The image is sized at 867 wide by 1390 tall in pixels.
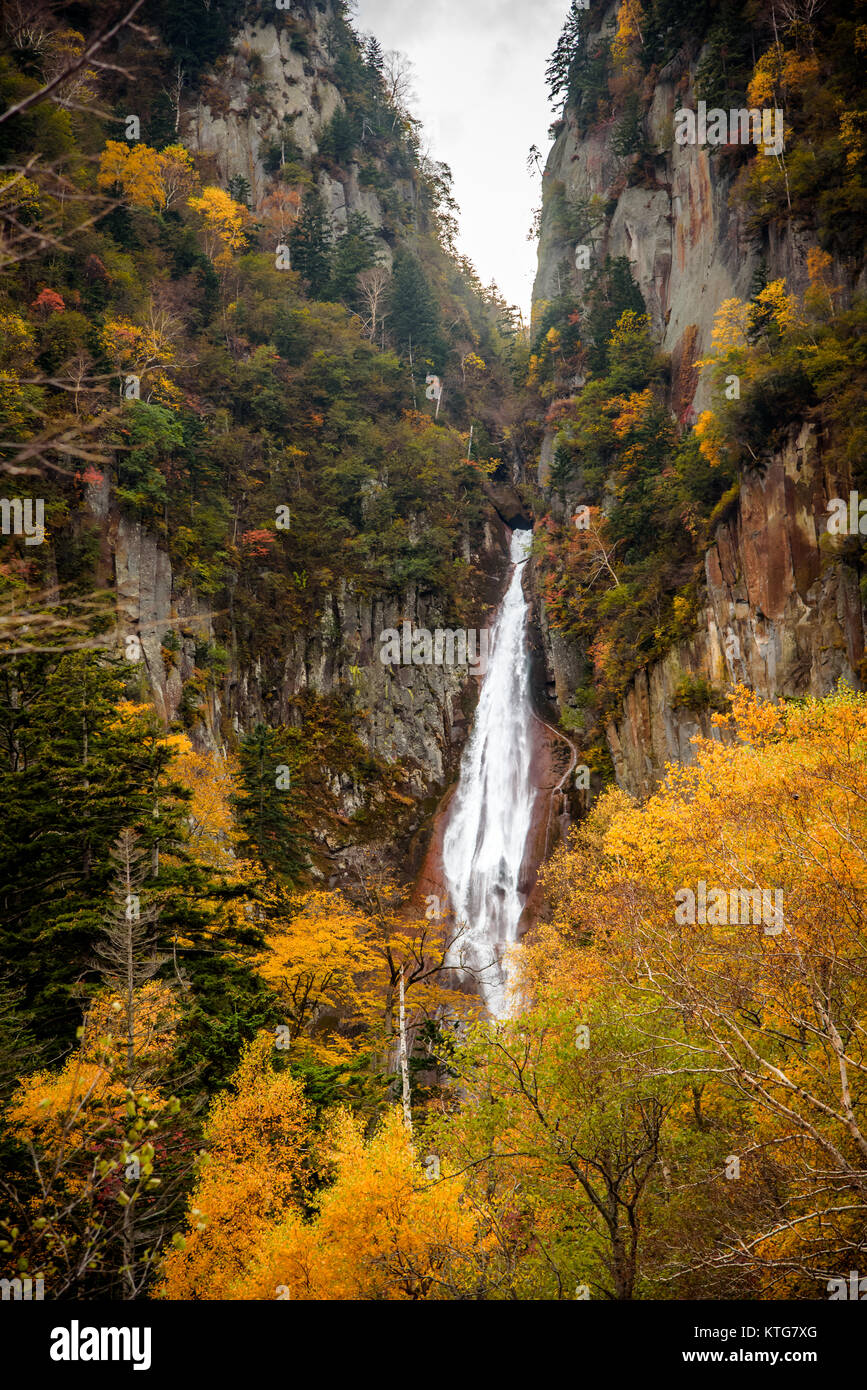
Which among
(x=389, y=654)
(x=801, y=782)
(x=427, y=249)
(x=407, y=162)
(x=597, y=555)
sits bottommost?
(x=801, y=782)

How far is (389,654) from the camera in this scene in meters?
40.5

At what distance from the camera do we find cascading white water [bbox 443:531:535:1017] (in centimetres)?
3209

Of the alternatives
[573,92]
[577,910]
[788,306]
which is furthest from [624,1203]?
[573,92]

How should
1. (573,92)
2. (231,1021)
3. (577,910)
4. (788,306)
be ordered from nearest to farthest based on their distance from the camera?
(231,1021), (577,910), (788,306), (573,92)

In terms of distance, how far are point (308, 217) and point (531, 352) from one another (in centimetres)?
1752

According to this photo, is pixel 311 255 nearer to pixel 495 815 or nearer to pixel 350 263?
pixel 350 263

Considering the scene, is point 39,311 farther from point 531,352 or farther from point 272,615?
point 531,352
